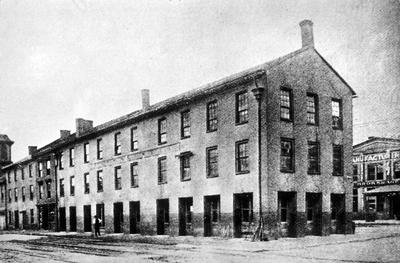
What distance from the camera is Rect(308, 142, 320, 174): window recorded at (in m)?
24.3

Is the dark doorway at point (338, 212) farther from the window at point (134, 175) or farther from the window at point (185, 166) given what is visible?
the window at point (134, 175)

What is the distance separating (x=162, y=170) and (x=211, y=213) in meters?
5.24

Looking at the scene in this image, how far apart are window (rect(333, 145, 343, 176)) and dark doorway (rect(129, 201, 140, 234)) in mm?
13209

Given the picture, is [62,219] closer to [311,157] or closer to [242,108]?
[242,108]

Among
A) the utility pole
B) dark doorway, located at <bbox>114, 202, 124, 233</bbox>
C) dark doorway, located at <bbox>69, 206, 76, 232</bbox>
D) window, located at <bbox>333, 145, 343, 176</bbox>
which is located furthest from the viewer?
dark doorway, located at <bbox>69, 206, 76, 232</bbox>

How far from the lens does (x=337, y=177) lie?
25.2 meters

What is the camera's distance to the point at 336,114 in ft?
84.8

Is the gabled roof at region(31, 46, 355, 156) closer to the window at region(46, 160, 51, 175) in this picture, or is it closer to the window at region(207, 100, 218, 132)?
the window at region(207, 100, 218, 132)

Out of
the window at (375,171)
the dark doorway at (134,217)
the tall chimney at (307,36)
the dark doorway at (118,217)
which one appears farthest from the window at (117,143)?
the window at (375,171)

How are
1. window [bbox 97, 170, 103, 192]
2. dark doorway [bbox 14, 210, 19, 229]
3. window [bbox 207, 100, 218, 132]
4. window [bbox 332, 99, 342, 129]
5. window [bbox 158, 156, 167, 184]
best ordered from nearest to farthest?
window [bbox 207, 100, 218, 132] < window [bbox 332, 99, 342, 129] < window [bbox 158, 156, 167, 184] < window [bbox 97, 170, 103, 192] < dark doorway [bbox 14, 210, 19, 229]

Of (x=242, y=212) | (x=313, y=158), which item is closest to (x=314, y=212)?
(x=313, y=158)

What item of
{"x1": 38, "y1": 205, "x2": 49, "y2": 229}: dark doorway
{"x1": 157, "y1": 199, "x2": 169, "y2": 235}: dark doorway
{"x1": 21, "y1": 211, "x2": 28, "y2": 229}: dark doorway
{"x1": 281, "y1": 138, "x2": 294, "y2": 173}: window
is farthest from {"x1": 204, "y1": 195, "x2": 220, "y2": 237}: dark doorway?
{"x1": 21, "y1": 211, "x2": 28, "y2": 229}: dark doorway

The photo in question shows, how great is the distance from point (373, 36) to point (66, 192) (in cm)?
3331

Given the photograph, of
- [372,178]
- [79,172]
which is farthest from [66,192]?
[372,178]
